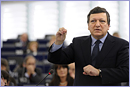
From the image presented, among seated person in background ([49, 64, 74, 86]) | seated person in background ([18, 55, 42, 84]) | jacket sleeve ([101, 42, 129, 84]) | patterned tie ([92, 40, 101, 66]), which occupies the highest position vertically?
patterned tie ([92, 40, 101, 66])

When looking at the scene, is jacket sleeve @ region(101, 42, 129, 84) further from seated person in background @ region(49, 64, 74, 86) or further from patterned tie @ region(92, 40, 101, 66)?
seated person in background @ region(49, 64, 74, 86)

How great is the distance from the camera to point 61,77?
3506mm

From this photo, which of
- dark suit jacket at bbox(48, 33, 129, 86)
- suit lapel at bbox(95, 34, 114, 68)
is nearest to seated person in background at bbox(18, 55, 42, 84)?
dark suit jacket at bbox(48, 33, 129, 86)

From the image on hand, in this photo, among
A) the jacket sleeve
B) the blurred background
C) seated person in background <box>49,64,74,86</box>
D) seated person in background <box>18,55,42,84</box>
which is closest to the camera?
the jacket sleeve

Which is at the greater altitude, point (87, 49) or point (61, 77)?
point (87, 49)

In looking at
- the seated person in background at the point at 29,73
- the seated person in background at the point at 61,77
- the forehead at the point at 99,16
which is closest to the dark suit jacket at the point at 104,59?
the forehead at the point at 99,16

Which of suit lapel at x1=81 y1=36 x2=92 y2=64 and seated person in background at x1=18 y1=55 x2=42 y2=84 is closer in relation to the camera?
suit lapel at x1=81 y1=36 x2=92 y2=64

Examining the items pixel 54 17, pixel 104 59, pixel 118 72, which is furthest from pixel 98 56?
pixel 54 17

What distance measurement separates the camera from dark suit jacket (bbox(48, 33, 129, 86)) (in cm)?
145

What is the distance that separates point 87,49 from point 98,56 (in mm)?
99

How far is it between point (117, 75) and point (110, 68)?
0.06m

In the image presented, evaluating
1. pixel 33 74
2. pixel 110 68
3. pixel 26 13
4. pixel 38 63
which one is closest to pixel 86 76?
pixel 110 68

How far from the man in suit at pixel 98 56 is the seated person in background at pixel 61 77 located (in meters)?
1.91

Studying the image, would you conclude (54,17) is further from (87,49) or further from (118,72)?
(118,72)
